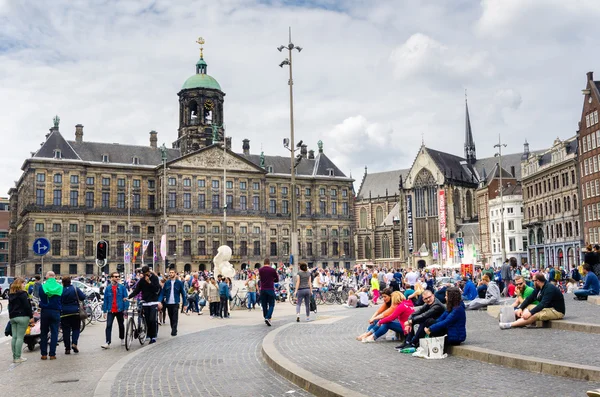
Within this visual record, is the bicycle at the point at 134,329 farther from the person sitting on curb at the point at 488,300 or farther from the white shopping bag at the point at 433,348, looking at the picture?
the person sitting on curb at the point at 488,300

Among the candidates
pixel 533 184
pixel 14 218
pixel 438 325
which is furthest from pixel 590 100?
pixel 14 218

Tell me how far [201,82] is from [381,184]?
46861 mm

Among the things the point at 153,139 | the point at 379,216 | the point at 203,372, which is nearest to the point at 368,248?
the point at 379,216

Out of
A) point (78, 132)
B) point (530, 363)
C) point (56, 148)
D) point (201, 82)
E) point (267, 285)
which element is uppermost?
point (201, 82)

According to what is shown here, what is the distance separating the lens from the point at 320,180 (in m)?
97.9

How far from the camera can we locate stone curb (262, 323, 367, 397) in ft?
25.9

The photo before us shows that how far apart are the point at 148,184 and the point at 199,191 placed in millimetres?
7149

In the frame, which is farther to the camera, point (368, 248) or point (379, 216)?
point (379, 216)

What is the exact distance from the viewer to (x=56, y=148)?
81562mm

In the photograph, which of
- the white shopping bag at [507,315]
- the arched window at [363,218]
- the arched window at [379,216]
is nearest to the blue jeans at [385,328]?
the white shopping bag at [507,315]

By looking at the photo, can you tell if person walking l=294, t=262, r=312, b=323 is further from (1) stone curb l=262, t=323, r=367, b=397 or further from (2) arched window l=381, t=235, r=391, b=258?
(2) arched window l=381, t=235, r=391, b=258

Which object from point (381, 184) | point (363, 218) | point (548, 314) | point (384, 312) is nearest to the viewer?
point (384, 312)

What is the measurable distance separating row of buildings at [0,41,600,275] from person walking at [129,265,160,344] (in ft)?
166

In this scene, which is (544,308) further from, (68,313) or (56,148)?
(56,148)
